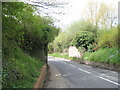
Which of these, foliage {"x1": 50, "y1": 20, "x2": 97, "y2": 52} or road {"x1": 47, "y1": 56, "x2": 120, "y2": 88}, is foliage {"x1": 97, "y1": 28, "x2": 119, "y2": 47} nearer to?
road {"x1": 47, "y1": 56, "x2": 120, "y2": 88}

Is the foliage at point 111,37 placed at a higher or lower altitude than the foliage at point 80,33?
lower

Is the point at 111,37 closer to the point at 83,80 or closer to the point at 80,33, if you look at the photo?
the point at 83,80

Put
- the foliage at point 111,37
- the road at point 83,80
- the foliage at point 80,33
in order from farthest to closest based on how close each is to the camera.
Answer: the foliage at point 80,33 → the foliage at point 111,37 → the road at point 83,80

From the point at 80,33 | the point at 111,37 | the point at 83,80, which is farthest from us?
the point at 80,33

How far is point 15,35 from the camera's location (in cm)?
649

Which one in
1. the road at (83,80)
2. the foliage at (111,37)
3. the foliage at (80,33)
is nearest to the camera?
the road at (83,80)

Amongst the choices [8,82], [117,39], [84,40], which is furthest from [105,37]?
[8,82]

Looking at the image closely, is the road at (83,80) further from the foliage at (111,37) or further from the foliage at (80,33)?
the foliage at (80,33)

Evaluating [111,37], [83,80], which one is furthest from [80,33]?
[83,80]

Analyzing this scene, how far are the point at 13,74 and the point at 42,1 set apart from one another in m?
3.23

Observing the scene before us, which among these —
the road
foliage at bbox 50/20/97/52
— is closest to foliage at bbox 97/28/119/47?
the road

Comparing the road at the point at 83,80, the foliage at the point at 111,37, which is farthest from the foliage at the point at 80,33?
the road at the point at 83,80

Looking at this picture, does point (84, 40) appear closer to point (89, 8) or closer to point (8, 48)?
point (89, 8)

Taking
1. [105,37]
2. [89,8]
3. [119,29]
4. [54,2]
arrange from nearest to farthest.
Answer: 1. [54,2]
2. [119,29]
3. [105,37]
4. [89,8]
